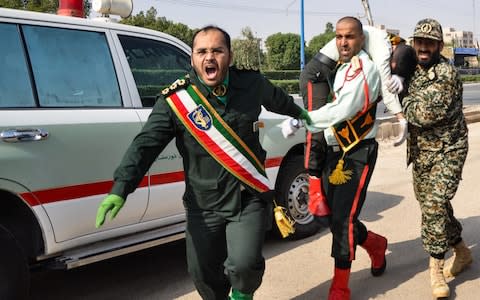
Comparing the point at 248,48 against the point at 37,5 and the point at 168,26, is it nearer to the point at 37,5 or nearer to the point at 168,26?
the point at 168,26

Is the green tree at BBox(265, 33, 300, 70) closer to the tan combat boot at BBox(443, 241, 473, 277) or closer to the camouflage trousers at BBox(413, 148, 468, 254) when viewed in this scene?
the tan combat boot at BBox(443, 241, 473, 277)

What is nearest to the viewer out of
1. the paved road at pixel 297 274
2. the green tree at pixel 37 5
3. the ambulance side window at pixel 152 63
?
the paved road at pixel 297 274

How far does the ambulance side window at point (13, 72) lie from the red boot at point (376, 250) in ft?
8.51

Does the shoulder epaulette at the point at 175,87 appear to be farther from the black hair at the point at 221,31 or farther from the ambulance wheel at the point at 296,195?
the ambulance wheel at the point at 296,195

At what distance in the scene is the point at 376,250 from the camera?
4160mm

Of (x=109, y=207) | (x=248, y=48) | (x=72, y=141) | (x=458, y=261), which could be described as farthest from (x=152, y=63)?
(x=248, y=48)

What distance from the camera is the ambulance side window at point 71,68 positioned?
11.5ft

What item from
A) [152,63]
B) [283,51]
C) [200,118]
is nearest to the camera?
[200,118]

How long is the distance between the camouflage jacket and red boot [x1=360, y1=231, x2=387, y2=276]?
82 centimetres

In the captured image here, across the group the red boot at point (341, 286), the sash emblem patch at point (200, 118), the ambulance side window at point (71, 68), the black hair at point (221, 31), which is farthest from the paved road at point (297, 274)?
the black hair at point (221, 31)

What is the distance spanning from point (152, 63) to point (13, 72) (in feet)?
3.84

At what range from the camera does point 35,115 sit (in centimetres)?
Answer: 332

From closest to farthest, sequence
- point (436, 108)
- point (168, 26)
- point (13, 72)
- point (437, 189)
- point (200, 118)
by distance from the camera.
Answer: point (200, 118) → point (13, 72) → point (436, 108) → point (437, 189) → point (168, 26)

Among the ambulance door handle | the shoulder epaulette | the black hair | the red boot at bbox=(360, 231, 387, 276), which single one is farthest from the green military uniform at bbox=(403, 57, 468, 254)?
the ambulance door handle
